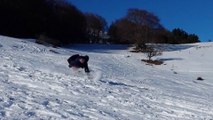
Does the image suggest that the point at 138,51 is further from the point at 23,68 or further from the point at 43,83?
the point at 43,83

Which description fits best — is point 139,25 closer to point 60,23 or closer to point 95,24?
point 60,23

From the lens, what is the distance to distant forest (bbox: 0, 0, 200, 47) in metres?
48.3

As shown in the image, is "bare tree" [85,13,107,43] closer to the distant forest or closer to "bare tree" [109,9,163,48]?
the distant forest

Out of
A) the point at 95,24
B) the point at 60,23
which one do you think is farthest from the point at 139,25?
the point at 95,24

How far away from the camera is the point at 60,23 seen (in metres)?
56.2

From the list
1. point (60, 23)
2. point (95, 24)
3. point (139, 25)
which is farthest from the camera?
point (95, 24)

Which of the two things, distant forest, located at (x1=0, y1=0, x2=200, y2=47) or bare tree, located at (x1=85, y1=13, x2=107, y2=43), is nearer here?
distant forest, located at (x1=0, y1=0, x2=200, y2=47)

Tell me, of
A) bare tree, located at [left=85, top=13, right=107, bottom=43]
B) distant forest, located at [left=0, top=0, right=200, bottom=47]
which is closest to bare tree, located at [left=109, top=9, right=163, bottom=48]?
distant forest, located at [left=0, top=0, right=200, bottom=47]

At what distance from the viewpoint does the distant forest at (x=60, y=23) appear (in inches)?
1903

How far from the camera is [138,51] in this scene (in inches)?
1863

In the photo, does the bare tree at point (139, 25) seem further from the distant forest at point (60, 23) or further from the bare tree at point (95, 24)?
the bare tree at point (95, 24)

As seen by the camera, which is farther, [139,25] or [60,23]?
A: [60,23]

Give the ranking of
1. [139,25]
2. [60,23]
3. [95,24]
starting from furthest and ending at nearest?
[95,24], [60,23], [139,25]

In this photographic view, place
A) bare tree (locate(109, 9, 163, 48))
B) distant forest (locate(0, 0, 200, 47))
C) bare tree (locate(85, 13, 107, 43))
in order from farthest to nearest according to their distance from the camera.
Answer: bare tree (locate(85, 13, 107, 43))
bare tree (locate(109, 9, 163, 48))
distant forest (locate(0, 0, 200, 47))
